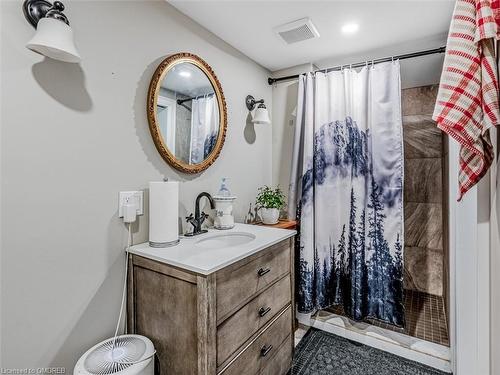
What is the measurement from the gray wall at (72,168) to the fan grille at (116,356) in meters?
0.11

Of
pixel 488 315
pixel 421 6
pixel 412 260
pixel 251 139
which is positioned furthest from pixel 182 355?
pixel 412 260

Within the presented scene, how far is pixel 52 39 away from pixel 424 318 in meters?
3.04

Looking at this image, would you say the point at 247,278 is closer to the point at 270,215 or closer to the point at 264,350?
the point at 264,350

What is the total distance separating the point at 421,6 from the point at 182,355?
221 centimetres

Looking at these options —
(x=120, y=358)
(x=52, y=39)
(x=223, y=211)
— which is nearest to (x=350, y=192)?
(x=223, y=211)

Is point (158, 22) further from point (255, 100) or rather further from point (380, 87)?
point (380, 87)

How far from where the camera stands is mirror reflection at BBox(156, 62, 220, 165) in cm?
147

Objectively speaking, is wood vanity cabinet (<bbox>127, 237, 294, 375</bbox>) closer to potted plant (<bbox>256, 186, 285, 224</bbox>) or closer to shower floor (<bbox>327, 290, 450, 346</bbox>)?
potted plant (<bbox>256, 186, 285, 224</bbox>)

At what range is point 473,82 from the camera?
0.73 metres

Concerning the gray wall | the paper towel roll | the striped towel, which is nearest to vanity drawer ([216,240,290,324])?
the paper towel roll

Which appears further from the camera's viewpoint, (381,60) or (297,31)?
(381,60)

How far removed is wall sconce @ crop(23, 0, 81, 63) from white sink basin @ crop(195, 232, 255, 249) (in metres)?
1.09

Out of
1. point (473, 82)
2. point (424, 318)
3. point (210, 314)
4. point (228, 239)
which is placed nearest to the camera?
point (473, 82)

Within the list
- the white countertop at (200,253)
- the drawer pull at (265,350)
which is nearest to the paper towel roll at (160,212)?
the white countertop at (200,253)
